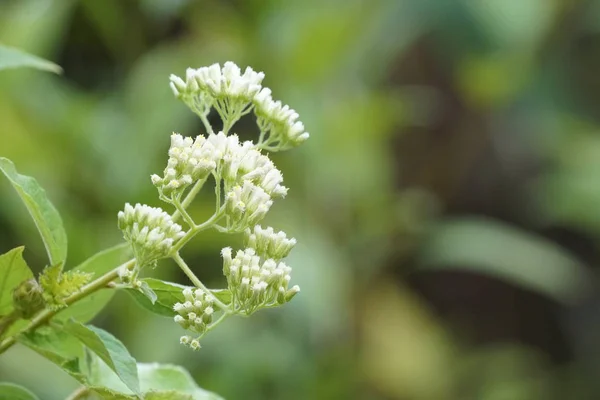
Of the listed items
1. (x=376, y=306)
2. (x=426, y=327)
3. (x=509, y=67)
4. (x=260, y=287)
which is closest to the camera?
(x=260, y=287)

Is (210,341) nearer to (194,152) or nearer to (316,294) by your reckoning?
(316,294)

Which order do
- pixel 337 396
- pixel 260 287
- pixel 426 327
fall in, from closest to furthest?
pixel 260 287 < pixel 337 396 < pixel 426 327

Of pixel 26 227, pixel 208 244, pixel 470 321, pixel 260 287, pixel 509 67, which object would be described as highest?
pixel 509 67

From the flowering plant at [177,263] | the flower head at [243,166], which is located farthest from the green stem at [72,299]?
the flower head at [243,166]

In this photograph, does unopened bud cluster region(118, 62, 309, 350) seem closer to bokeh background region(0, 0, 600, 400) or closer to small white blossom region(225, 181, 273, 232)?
small white blossom region(225, 181, 273, 232)

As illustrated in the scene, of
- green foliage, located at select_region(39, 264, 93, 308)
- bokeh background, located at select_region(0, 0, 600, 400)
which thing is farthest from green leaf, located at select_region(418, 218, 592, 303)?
green foliage, located at select_region(39, 264, 93, 308)

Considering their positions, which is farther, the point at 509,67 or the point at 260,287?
the point at 509,67

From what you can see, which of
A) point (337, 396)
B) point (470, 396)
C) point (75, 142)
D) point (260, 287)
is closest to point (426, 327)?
point (470, 396)
